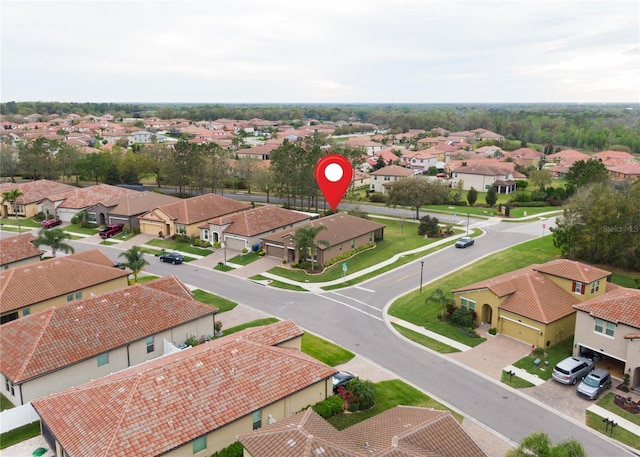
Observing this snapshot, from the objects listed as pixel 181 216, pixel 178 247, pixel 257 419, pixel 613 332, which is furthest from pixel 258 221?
pixel 613 332

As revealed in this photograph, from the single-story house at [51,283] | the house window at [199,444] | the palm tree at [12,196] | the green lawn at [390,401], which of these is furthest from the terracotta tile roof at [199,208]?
the house window at [199,444]

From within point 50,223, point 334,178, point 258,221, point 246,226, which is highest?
point 334,178

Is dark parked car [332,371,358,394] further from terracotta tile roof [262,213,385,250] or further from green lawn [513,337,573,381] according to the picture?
terracotta tile roof [262,213,385,250]

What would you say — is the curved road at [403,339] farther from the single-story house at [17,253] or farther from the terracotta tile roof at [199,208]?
the terracotta tile roof at [199,208]

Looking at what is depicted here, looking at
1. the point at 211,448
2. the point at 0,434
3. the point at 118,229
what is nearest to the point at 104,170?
the point at 118,229

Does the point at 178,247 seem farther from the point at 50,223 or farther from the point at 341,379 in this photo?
the point at 341,379
